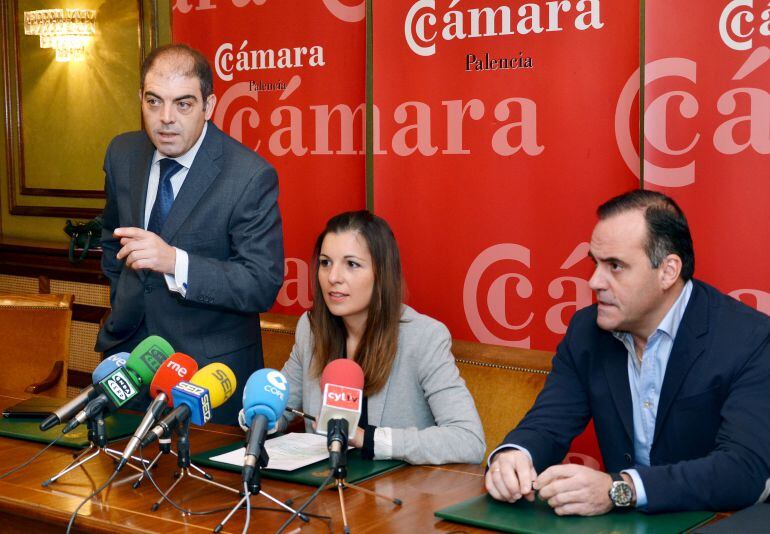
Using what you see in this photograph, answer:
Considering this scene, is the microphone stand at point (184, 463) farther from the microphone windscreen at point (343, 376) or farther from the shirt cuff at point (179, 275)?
the shirt cuff at point (179, 275)

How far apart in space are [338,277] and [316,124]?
1573mm

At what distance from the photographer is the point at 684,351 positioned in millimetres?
2303

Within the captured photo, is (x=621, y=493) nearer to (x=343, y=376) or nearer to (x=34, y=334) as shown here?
(x=343, y=376)

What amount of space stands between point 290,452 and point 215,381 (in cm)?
41

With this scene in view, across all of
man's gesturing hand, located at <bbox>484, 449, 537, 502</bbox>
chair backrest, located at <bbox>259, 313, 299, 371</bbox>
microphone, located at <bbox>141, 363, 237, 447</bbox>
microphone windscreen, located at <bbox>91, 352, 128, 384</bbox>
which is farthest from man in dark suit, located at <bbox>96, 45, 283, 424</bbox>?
man's gesturing hand, located at <bbox>484, 449, 537, 502</bbox>

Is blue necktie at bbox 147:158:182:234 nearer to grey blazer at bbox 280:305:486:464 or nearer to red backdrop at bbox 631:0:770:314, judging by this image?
grey blazer at bbox 280:305:486:464

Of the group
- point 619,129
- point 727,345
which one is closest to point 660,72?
point 619,129

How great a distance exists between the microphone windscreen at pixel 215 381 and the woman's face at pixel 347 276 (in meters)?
0.70

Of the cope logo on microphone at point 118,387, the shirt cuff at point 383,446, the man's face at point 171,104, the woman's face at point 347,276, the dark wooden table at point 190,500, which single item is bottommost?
the dark wooden table at point 190,500

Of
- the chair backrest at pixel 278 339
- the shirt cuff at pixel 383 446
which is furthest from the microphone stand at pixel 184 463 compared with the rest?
the chair backrest at pixel 278 339

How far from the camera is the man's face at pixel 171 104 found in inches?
112

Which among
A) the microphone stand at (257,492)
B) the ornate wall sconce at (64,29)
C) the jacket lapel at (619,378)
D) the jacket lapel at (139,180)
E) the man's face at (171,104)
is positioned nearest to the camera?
the microphone stand at (257,492)

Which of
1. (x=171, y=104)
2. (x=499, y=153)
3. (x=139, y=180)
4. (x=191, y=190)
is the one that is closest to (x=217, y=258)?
(x=191, y=190)

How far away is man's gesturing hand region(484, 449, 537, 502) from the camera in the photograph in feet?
6.65
